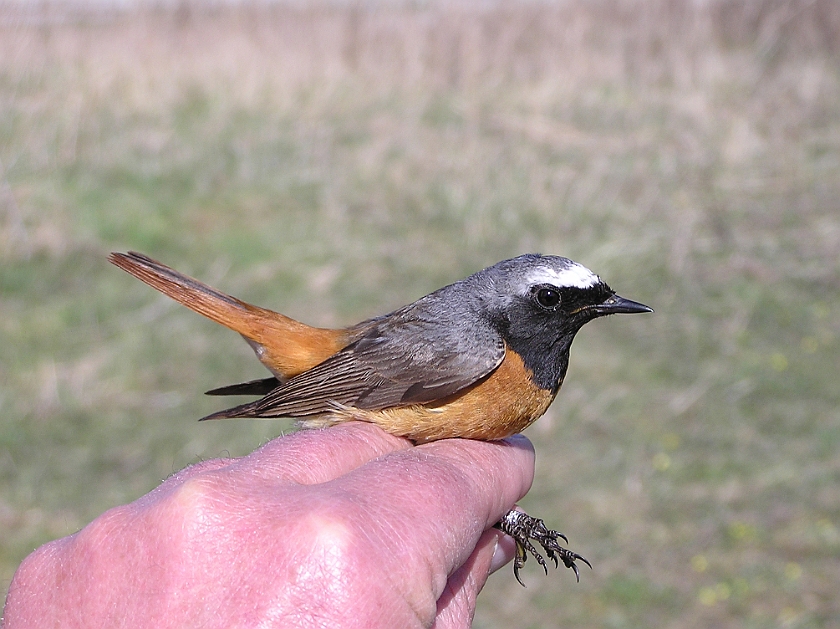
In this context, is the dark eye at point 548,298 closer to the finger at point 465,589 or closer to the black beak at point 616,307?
the black beak at point 616,307

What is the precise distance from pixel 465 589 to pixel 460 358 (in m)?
0.81

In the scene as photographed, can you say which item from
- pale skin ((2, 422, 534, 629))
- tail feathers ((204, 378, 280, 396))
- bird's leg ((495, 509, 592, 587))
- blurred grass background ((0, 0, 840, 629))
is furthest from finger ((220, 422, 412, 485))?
blurred grass background ((0, 0, 840, 629))

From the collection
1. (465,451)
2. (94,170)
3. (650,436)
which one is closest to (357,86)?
(94,170)

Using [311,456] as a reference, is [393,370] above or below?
below

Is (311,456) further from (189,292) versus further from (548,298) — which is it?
(189,292)

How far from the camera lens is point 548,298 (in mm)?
2992

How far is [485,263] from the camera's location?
8.53 m

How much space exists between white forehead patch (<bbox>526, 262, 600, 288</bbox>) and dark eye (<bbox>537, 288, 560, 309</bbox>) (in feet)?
0.10

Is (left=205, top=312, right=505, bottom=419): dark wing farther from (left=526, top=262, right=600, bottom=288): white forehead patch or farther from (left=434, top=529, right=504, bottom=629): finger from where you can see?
(left=434, top=529, right=504, bottom=629): finger

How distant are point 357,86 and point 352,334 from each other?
33.3 feet

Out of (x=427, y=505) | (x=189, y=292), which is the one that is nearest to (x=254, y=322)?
(x=189, y=292)

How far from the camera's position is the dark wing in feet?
9.75

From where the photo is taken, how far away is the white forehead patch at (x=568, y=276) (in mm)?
2957

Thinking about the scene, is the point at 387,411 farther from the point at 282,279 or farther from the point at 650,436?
the point at 282,279
